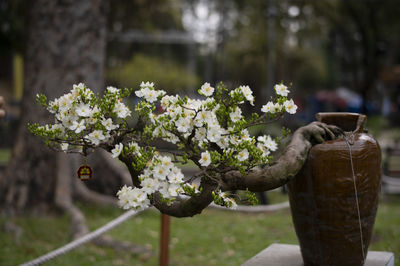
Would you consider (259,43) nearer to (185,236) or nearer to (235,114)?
(185,236)

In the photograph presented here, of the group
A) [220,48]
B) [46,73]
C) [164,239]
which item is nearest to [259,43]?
[220,48]

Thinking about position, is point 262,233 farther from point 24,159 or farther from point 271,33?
point 271,33

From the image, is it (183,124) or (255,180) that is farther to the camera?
(255,180)

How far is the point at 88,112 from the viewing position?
2951 mm

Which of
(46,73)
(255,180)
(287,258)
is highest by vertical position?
(46,73)

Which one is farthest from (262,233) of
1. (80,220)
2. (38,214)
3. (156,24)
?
(156,24)

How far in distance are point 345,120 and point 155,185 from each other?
184cm

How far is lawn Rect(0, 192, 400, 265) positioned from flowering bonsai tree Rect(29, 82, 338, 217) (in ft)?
8.34

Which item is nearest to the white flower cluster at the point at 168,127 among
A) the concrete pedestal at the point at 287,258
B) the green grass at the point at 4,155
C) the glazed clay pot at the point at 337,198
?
the glazed clay pot at the point at 337,198

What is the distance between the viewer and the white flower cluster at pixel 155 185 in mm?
2754

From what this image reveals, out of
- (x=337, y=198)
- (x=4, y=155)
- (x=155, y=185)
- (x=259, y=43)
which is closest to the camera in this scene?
(x=155, y=185)

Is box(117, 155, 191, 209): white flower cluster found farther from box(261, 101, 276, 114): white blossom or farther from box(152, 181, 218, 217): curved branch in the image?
box(261, 101, 276, 114): white blossom

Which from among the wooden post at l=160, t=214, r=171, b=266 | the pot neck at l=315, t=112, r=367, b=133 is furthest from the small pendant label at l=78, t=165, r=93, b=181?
the pot neck at l=315, t=112, r=367, b=133

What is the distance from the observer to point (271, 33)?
16.8 m
